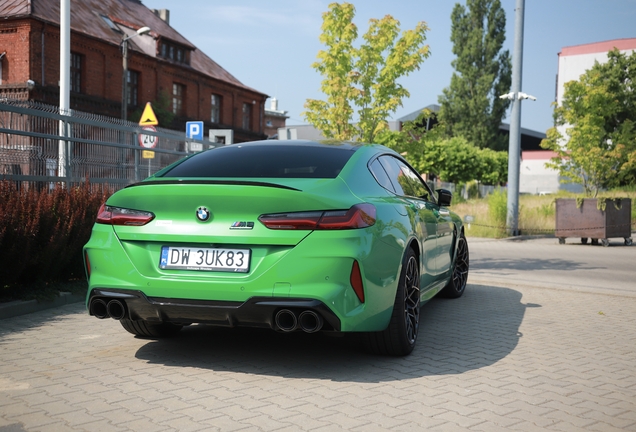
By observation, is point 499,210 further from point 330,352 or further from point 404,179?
point 330,352

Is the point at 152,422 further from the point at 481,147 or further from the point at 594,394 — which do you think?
the point at 481,147

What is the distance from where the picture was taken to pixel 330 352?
5.41m

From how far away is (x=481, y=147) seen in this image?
68312 millimetres

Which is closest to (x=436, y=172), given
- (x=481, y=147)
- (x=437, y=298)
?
(x=481, y=147)

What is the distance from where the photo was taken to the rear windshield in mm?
5098

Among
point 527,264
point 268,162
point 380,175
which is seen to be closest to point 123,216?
point 268,162

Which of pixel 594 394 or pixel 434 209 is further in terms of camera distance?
pixel 434 209

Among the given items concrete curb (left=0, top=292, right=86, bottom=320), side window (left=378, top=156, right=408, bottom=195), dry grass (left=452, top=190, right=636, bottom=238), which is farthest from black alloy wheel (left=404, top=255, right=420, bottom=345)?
dry grass (left=452, top=190, right=636, bottom=238)

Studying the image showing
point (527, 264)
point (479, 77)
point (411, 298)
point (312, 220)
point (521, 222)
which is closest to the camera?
point (312, 220)

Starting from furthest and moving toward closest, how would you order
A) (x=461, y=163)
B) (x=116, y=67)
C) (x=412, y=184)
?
1. (x=461, y=163)
2. (x=116, y=67)
3. (x=412, y=184)

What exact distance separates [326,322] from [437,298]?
426 centimetres

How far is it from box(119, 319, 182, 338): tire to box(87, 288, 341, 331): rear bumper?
0.83 metres

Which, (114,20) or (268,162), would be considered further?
(114,20)

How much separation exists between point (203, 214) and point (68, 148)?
→ 5807 millimetres
